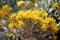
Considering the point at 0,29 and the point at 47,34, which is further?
the point at 0,29

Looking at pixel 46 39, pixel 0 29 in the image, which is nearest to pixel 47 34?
pixel 46 39

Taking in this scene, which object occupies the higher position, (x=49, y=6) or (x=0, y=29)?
(x=49, y=6)

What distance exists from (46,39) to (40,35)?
133 millimetres

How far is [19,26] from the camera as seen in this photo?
5.98 ft

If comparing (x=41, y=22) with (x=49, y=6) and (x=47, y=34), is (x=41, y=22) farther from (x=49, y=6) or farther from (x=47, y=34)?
(x=49, y=6)

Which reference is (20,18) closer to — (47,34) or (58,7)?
(47,34)

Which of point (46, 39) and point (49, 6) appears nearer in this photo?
point (46, 39)

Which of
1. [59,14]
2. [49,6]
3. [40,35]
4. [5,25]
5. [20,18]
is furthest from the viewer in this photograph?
[49,6]

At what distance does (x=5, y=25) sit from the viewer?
2.20 m

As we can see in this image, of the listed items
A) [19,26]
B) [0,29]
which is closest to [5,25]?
[0,29]

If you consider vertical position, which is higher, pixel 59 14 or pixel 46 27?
pixel 59 14

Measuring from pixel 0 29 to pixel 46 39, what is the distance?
66 cm

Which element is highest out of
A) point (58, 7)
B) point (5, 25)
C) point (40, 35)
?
point (58, 7)

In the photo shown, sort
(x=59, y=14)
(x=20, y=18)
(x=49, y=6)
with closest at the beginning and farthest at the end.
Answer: (x=20, y=18)
(x=59, y=14)
(x=49, y=6)
